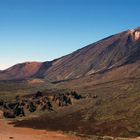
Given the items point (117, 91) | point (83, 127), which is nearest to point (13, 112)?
point (83, 127)

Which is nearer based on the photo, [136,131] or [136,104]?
[136,131]

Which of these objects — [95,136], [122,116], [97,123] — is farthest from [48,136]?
[122,116]

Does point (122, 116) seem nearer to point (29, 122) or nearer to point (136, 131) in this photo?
point (136, 131)

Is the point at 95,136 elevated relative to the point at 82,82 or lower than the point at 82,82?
lower

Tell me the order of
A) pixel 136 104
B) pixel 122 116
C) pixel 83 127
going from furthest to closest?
pixel 136 104 < pixel 122 116 < pixel 83 127

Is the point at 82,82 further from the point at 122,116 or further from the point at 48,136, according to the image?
the point at 48,136

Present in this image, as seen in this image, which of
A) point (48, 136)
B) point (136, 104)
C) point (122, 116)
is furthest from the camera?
point (136, 104)
